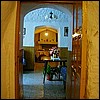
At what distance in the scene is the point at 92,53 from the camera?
2.97m

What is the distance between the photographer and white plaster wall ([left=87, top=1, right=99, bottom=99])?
9.57 feet

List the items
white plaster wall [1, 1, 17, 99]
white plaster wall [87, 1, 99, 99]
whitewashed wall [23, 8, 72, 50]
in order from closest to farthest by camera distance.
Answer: white plaster wall [87, 1, 99, 99]
white plaster wall [1, 1, 17, 99]
whitewashed wall [23, 8, 72, 50]

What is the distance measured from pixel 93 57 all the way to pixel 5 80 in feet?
4.10

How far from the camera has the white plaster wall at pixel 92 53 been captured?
2.92 meters

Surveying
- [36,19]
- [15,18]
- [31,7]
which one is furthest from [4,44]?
[36,19]

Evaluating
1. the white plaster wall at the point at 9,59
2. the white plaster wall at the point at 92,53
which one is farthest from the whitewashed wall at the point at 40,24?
the white plaster wall at the point at 92,53

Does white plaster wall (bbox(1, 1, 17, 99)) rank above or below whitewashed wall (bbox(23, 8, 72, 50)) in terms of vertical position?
below

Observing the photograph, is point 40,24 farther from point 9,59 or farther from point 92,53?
point 92,53

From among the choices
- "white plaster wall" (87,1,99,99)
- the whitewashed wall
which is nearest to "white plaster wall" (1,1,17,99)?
"white plaster wall" (87,1,99,99)

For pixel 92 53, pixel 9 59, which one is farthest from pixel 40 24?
pixel 92 53

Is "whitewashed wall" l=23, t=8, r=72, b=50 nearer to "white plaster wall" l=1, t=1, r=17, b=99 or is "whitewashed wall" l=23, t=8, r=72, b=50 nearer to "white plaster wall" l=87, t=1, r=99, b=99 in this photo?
"white plaster wall" l=1, t=1, r=17, b=99

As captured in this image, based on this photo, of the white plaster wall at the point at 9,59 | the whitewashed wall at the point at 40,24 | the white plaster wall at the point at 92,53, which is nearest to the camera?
the white plaster wall at the point at 92,53

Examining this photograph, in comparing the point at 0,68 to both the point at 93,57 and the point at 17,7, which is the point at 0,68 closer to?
the point at 17,7

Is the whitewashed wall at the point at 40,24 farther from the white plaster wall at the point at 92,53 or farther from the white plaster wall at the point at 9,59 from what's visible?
the white plaster wall at the point at 92,53
